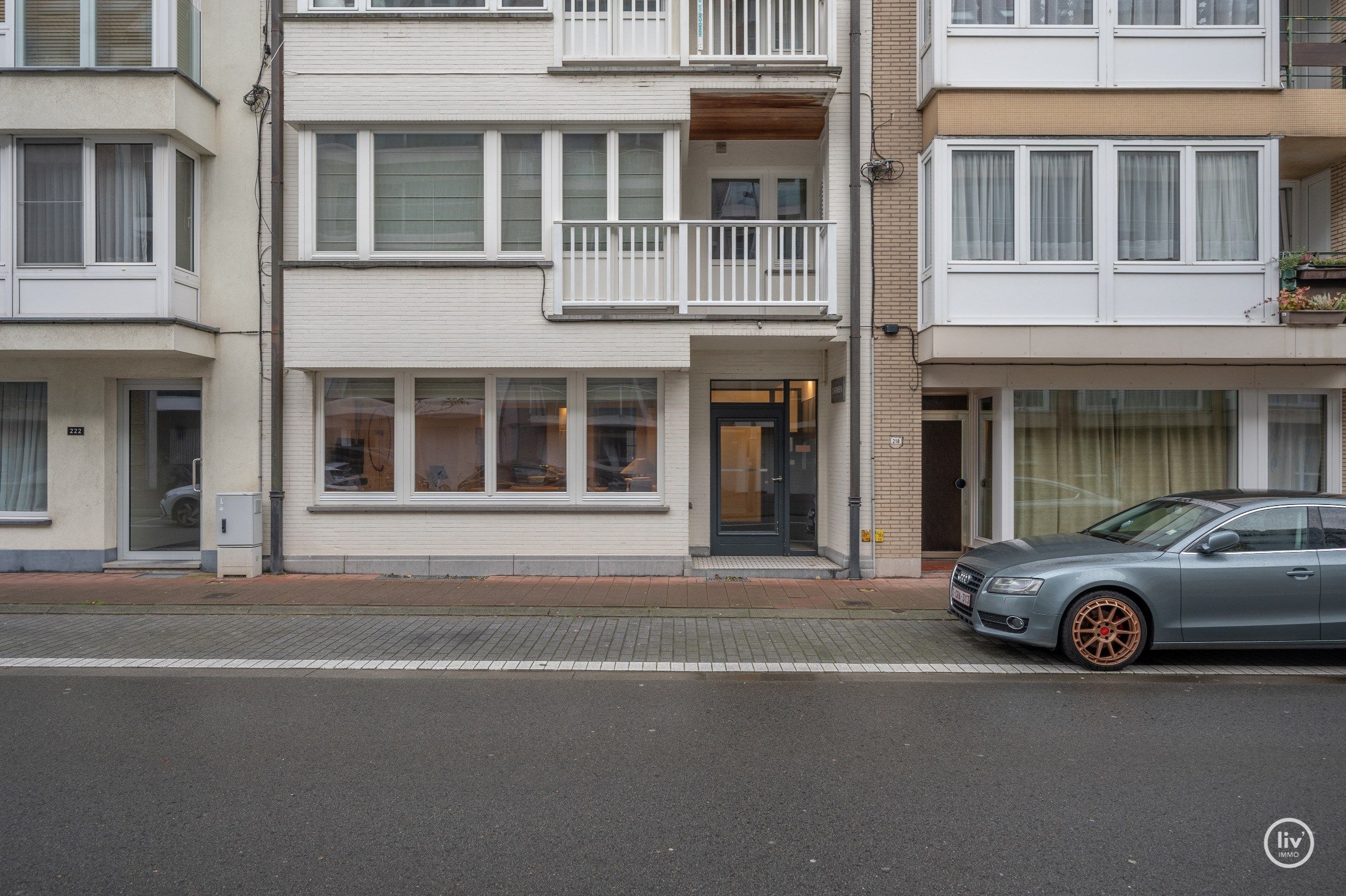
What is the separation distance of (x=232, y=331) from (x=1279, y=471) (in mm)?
14560

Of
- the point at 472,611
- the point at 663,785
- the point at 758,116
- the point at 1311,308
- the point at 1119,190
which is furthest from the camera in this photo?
the point at 758,116

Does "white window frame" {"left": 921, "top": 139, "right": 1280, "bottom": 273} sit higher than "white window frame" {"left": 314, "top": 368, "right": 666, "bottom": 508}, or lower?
higher

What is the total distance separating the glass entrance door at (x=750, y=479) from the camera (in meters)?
12.3

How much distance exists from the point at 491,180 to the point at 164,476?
6.30 metres

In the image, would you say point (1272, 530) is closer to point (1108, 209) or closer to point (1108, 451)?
point (1108, 451)

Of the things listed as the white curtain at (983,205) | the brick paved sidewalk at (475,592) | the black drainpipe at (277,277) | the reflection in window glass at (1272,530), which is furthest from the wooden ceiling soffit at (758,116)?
the reflection in window glass at (1272,530)

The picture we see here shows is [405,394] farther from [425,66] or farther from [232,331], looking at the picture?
[425,66]

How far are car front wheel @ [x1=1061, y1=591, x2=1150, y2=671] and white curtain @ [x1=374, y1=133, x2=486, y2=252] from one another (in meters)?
8.42

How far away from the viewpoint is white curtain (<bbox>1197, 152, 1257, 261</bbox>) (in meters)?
10.6

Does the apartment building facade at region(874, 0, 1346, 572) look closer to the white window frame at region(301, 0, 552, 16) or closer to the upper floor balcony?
the upper floor balcony

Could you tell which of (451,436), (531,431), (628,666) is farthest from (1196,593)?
(451,436)

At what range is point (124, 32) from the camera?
10.7m

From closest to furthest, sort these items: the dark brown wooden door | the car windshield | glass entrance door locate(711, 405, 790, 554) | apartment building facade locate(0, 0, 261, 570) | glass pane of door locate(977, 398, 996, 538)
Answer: the car windshield
apartment building facade locate(0, 0, 261, 570)
glass pane of door locate(977, 398, 996, 538)
glass entrance door locate(711, 405, 790, 554)
the dark brown wooden door

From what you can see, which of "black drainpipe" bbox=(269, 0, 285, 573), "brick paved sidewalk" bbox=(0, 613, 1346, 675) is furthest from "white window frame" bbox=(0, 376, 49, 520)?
"black drainpipe" bbox=(269, 0, 285, 573)
